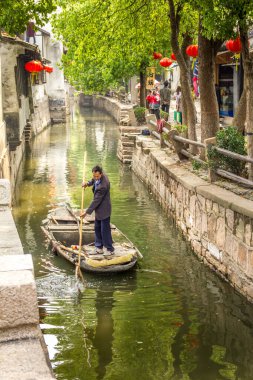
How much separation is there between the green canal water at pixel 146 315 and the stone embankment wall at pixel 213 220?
10.9 inches

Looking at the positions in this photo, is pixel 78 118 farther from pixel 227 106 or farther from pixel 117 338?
pixel 117 338

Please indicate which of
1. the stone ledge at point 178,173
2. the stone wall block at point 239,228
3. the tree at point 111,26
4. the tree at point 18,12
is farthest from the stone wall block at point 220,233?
the tree at point 111,26

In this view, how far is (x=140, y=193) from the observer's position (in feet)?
66.3

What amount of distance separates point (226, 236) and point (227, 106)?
46.4 feet

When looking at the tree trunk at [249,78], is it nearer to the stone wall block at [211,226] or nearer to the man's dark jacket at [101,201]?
the stone wall block at [211,226]

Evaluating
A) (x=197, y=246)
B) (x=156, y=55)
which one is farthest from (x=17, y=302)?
(x=156, y=55)

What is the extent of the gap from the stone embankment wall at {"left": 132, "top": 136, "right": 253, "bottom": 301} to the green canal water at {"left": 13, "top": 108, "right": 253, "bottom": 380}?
0.28 metres

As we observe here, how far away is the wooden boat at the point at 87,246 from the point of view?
1171 centimetres

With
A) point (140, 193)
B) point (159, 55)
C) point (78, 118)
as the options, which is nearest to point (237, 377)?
point (140, 193)

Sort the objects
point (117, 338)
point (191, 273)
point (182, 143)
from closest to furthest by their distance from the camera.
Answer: point (117, 338), point (191, 273), point (182, 143)

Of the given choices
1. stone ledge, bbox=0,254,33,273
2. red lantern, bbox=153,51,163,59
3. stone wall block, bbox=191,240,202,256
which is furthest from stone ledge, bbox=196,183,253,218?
red lantern, bbox=153,51,163,59

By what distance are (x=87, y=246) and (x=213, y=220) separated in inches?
99.1

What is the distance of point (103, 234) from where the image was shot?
1220 cm

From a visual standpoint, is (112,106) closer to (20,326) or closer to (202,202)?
(202,202)
